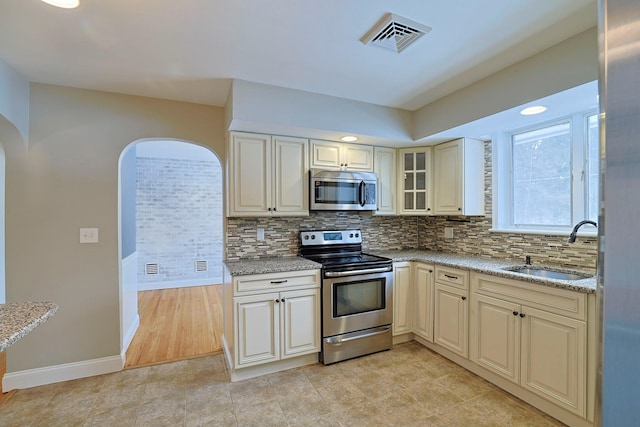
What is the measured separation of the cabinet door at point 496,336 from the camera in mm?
2146

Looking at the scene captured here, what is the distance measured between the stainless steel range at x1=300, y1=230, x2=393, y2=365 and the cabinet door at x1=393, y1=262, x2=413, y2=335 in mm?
86

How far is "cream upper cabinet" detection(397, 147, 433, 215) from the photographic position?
3314mm

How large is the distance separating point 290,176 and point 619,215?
8.30 ft

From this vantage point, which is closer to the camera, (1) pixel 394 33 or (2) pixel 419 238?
(1) pixel 394 33

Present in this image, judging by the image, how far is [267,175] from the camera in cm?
277

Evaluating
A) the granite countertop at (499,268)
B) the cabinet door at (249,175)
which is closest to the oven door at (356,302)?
the granite countertop at (499,268)

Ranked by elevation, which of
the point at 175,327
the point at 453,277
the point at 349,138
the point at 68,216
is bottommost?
the point at 175,327

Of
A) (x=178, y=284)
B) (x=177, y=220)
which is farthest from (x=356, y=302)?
(x=177, y=220)

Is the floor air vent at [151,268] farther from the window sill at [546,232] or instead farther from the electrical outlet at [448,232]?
the window sill at [546,232]

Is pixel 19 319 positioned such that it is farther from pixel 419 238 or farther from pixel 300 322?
pixel 419 238

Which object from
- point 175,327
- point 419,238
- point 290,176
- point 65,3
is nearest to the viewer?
point 65,3

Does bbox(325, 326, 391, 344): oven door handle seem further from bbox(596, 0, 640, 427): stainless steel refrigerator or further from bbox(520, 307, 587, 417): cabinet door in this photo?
bbox(596, 0, 640, 427): stainless steel refrigerator

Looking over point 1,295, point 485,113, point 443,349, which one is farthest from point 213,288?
point 485,113

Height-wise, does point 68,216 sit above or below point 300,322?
above
